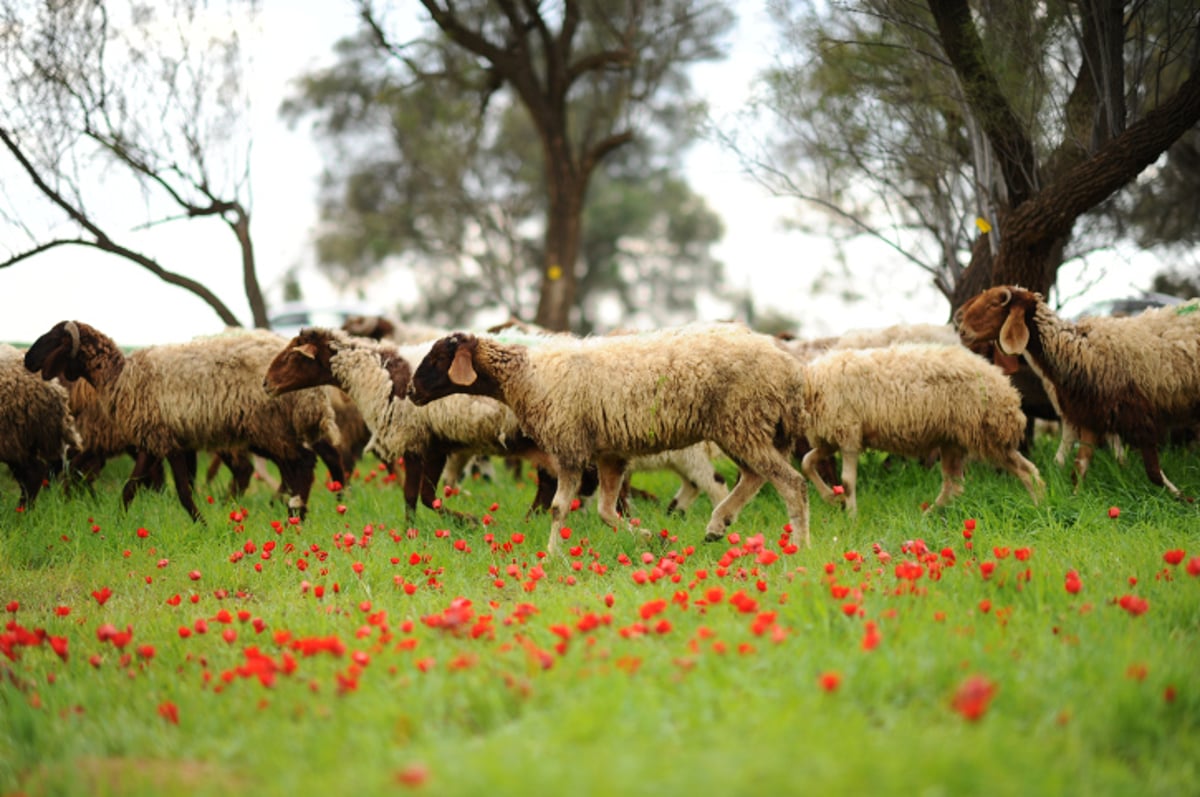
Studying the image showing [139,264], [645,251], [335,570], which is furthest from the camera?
[645,251]

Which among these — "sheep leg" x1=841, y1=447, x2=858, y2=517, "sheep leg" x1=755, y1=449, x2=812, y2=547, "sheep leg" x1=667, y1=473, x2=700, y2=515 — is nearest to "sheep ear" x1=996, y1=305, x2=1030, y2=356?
"sheep leg" x1=841, y1=447, x2=858, y2=517

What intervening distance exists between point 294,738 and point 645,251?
1291 inches

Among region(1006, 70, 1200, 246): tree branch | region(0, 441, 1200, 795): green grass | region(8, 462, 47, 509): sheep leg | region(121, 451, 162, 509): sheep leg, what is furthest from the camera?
region(8, 462, 47, 509): sheep leg

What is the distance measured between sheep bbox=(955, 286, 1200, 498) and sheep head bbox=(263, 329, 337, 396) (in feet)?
17.9

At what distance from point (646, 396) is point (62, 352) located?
535 cm

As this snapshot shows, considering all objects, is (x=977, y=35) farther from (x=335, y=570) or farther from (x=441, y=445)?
(x=335, y=570)

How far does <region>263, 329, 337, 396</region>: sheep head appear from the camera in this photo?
823 centimetres

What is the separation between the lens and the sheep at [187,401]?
27.7 ft

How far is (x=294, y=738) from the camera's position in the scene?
3.42 m

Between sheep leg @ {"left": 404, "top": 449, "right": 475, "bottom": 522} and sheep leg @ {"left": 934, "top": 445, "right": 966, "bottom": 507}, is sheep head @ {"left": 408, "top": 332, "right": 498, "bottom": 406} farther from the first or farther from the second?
sheep leg @ {"left": 934, "top": 445, "right": 966, "bottom": 507}

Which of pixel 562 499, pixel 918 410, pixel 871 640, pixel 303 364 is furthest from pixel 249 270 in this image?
pixel 871 640

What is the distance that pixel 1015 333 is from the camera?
315 inches

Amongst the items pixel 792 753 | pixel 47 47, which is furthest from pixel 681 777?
pixel 47 47

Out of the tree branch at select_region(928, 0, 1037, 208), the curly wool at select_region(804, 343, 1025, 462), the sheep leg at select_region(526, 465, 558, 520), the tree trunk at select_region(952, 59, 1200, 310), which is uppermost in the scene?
the tree branch at select_region(928, 0, 1037, 208)
